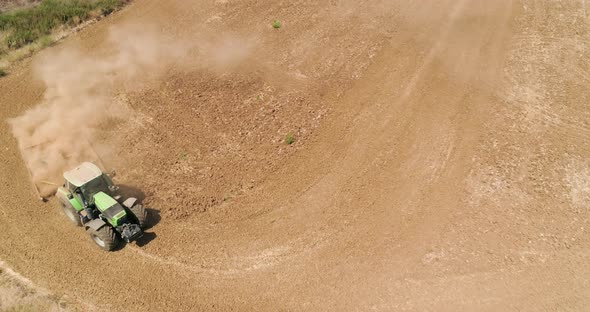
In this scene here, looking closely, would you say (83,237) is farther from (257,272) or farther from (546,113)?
(546,113)

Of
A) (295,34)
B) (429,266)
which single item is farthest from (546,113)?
(295,34)

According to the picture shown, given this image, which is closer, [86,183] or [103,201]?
[86,183]

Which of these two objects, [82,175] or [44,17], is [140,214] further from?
Result: [44,17]

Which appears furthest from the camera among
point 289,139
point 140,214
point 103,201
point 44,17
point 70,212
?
point 44,17

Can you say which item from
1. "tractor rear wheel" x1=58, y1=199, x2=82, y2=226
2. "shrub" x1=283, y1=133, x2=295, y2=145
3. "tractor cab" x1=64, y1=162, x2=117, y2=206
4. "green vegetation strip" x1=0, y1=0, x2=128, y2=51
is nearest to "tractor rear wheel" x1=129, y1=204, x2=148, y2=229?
"tractor cab" x1=64, y1=162, x2=117, y2=206

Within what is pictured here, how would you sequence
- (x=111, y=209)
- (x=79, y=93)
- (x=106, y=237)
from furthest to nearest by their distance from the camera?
(x=79, y=93) < (x=111, y=209) < (x=106, y=237)

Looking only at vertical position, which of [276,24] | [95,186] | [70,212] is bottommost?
[70,212]

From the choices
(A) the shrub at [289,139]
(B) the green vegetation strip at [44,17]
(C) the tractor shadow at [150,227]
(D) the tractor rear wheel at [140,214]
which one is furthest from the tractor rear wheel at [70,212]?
(B) the green vegetation strip at [44,17]

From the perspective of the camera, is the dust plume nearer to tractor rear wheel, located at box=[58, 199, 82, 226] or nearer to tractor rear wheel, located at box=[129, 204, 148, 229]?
tractor rear wheel, located at box=[58, 199, 82, 226]

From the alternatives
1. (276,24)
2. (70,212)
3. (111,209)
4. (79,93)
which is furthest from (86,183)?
(276,24)
